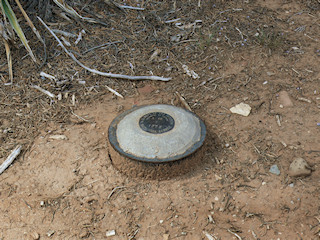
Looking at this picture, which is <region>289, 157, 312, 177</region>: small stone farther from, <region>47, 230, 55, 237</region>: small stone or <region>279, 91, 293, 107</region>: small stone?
<region>47, 230, 55, 237</region>: small stone

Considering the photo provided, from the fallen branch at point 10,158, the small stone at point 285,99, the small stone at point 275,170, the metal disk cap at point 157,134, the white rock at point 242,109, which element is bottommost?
the fallen branch at point 10,158

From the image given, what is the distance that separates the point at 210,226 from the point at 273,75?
2.11 m

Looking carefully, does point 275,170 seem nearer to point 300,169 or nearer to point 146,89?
point 300,169

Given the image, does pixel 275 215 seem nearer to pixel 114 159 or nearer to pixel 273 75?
pixel 114 159

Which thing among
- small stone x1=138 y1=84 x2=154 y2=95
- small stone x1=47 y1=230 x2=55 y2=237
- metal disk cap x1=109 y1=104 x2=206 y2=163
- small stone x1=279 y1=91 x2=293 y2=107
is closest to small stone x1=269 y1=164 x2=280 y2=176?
metal disk cap x1=109 y1=104 x2=206 y2=163

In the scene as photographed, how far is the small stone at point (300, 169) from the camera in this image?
9.84 ft

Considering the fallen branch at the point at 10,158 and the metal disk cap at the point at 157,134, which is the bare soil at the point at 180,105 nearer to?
the fallen branch at the point at 10,158

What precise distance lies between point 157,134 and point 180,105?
89 cm

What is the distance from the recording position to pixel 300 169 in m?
3.01

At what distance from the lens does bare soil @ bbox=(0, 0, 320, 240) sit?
2809 millimetres

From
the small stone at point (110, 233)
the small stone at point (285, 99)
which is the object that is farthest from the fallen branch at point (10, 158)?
the small stone at point (285, 99)

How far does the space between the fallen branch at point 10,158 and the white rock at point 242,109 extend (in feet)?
7.21

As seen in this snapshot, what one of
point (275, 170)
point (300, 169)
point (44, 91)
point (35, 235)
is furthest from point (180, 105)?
point (35, 235)

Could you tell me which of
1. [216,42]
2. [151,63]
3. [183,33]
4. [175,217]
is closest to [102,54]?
[151,63]
